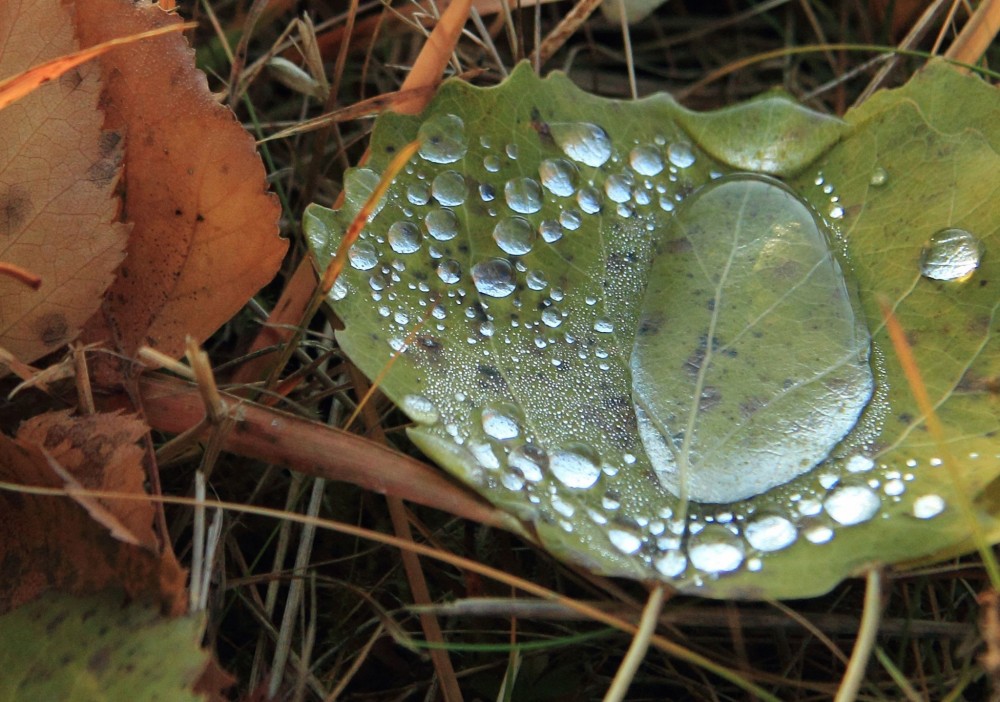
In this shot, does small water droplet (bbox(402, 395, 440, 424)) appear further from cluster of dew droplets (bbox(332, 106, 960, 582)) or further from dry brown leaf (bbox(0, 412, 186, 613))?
dry brown leaf (bbox(0, 412, 186, 613))

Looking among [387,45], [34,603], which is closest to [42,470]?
[34,603]

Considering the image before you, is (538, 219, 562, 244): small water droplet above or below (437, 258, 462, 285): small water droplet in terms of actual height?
above

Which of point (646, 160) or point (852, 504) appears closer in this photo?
point (852, 504)

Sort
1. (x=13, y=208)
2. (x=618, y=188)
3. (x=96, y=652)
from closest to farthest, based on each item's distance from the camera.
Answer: (x=96, y=652)
(x=13, y=208)
(x=618, y=188)

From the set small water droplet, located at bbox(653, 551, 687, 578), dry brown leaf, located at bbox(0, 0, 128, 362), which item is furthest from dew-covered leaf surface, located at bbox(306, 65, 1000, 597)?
dry brown leaf, located at bbox(0, 0, 128, 362)

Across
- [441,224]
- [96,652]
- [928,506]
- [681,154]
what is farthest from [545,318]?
[96,652]

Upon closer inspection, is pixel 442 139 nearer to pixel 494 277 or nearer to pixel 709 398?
pixel 494 277

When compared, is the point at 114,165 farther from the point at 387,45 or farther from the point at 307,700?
the point at 387,45
